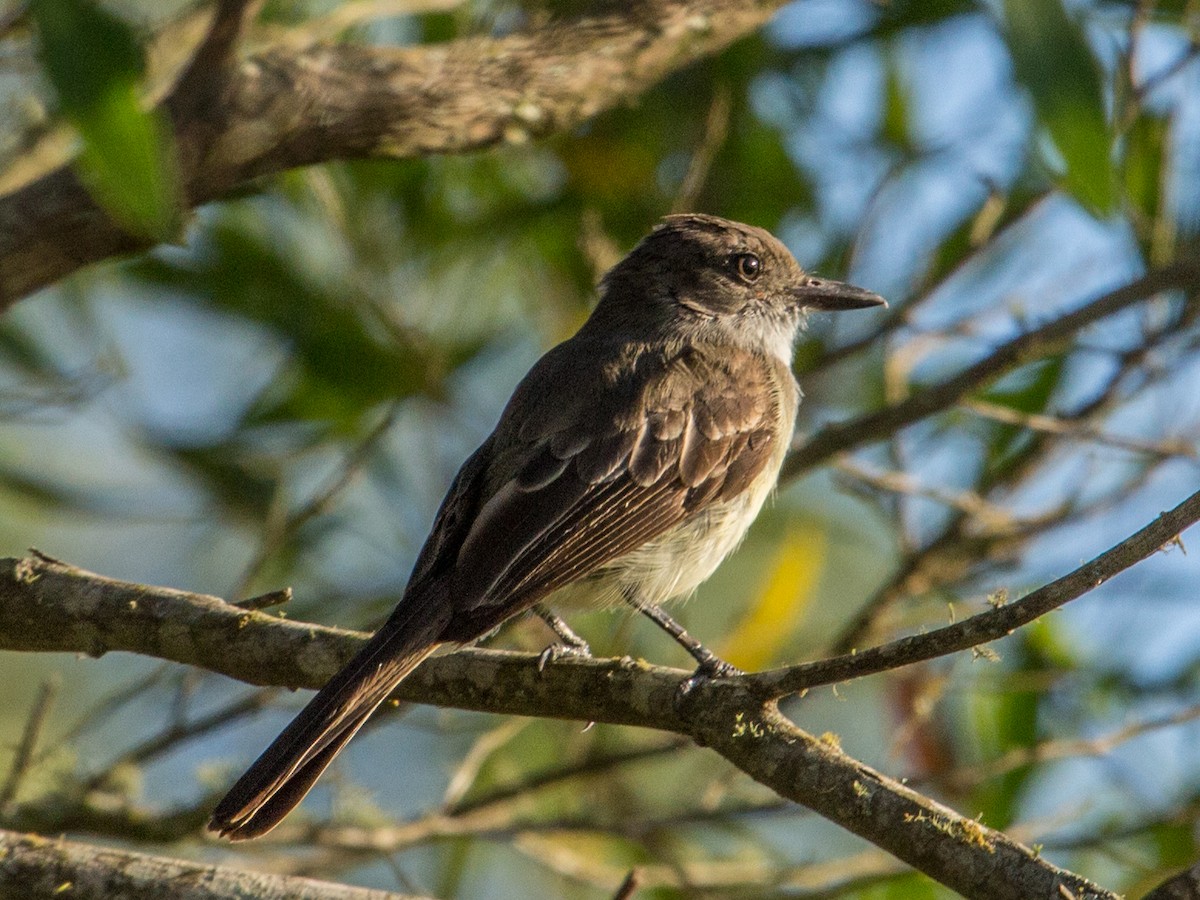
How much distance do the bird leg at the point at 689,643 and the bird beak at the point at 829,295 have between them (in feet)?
4.41

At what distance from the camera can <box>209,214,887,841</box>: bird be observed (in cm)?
321

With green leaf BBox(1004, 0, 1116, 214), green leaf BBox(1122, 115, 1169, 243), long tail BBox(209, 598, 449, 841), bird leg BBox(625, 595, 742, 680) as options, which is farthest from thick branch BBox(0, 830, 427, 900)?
green leaf BBox(1122, 115, 1169, 243)

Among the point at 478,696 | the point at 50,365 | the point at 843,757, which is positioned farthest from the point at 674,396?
the point at 50,365

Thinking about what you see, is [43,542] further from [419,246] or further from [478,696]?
[478,696]

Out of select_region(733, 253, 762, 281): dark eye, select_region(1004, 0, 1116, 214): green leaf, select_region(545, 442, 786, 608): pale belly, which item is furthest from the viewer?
select_region(733, 253, 762, 281): dark eye

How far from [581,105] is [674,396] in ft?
2.71

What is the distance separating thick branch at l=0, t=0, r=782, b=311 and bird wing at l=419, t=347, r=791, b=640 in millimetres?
725

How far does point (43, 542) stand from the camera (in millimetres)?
7730

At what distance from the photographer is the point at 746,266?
5.00 meters

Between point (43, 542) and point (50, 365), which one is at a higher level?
point (50, 365)

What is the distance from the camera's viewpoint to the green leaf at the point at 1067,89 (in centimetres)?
312

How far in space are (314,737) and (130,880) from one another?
0.50 metres

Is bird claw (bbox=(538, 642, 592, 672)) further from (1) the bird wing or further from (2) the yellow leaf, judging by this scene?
(2) the yellow leaf

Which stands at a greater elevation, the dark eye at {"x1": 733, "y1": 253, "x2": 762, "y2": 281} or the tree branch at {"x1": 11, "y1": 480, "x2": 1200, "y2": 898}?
the dark eye at {"x1": 733, "y1": 253, "x2": 762, "y2": 281}
